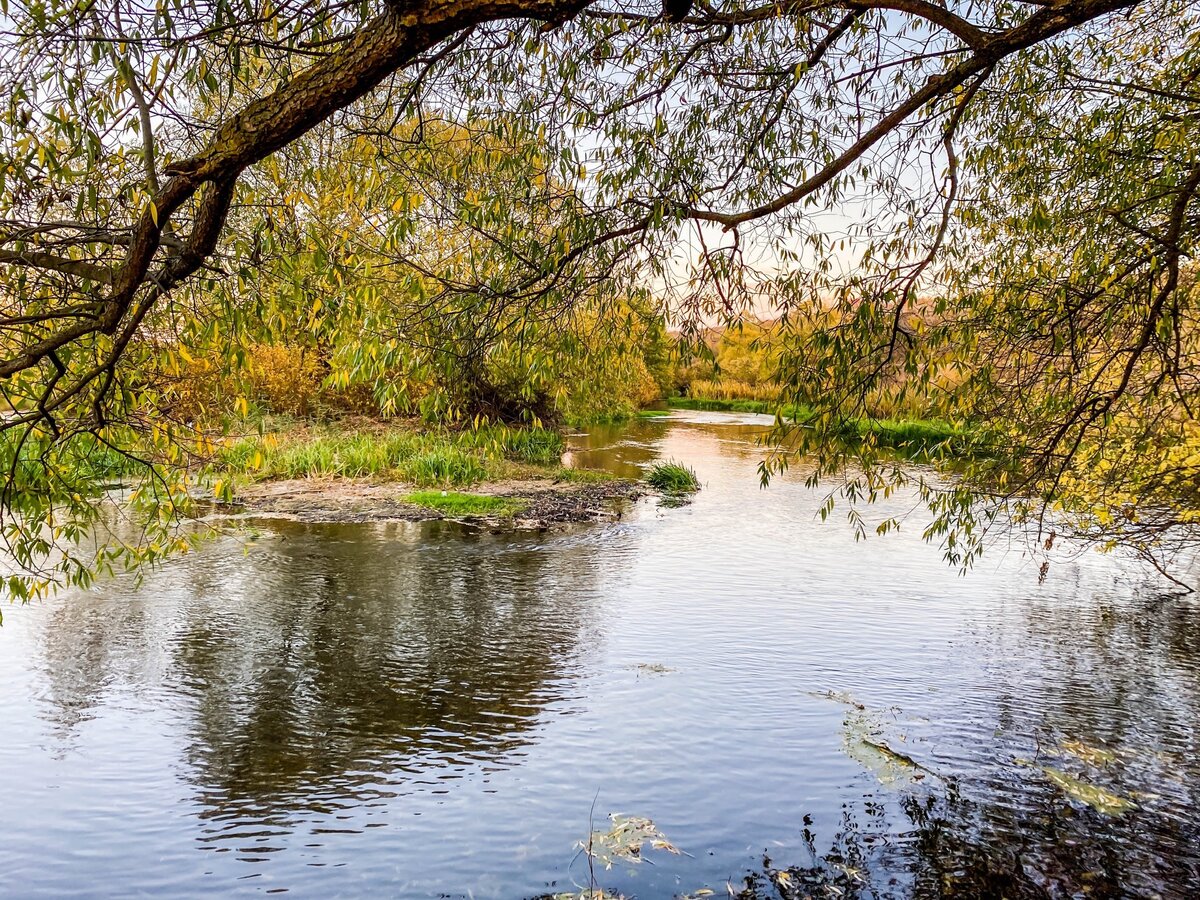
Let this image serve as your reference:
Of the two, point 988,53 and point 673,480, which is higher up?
point 988,53

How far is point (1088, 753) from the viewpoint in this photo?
6.76m

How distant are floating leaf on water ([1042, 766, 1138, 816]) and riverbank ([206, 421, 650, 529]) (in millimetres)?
10157

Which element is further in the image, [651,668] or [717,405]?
[717,405]

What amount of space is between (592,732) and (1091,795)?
368 cm

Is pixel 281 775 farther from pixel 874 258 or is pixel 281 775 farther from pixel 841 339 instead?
pixel 874 258

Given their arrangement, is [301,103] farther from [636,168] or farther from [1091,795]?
[1091,795]

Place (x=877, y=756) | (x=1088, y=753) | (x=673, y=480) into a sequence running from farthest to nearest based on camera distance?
(x=673, y=480)
(x=1088, y=753)
(x=877, y=756)

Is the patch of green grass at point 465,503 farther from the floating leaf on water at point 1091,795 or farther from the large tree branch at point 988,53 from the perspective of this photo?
the large tree branch at point 988,53

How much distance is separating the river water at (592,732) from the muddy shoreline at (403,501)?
3.29 m

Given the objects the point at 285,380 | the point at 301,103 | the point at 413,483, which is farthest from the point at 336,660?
the point at 285,380

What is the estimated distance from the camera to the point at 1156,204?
20.7ft

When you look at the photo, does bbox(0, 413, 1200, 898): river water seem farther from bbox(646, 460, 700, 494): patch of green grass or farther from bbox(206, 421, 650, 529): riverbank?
bbox(646, 460, 700, 494): patch of green grass

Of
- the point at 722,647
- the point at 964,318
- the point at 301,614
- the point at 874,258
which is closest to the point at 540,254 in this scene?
the point at 874,258

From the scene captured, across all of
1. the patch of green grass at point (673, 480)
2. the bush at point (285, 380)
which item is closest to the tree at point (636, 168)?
the patch of green grass at point (673, 480)
